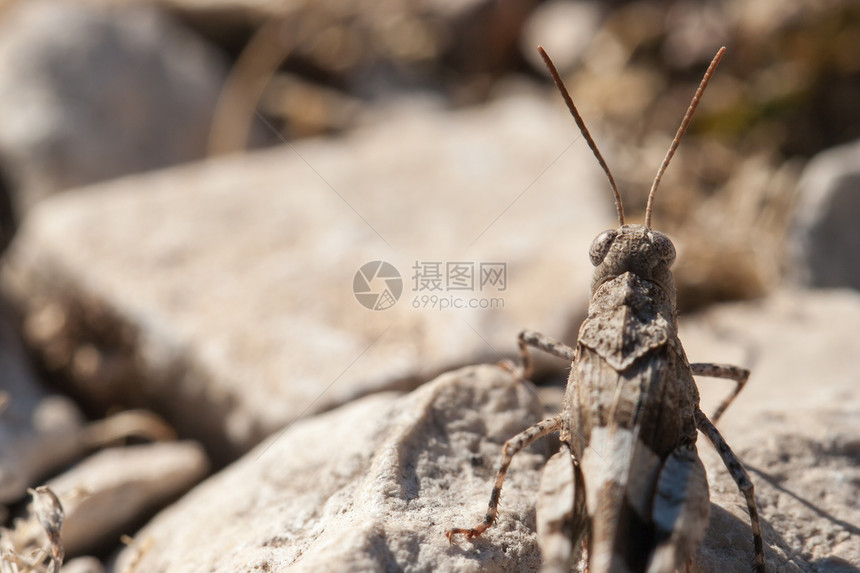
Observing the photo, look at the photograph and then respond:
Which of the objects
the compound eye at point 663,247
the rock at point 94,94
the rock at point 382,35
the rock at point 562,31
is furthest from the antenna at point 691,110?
the rock at point 382,35

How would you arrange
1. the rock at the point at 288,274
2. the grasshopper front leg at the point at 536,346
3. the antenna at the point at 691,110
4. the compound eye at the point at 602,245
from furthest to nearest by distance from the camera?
the rock at the point at 288,274 → the grasshopper front leg at the point at 536,346 → the compound eye at the point at 602,245 → the antenna at the point at 691,110

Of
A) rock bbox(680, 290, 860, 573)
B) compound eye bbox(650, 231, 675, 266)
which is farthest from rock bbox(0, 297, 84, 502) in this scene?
rock bbox(680, 290, 860, 573)

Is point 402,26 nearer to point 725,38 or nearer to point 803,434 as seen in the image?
point 725,38

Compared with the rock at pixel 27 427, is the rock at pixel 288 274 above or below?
above

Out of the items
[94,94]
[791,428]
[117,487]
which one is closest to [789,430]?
[791,428]

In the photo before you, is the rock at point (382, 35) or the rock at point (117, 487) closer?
the rock at point (117, 487)

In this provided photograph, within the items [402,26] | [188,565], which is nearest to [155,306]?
[188,565]

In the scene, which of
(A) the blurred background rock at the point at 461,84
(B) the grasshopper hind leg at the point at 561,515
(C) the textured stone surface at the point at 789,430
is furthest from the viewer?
A: (A) the blurred background rock at the point at 461,84

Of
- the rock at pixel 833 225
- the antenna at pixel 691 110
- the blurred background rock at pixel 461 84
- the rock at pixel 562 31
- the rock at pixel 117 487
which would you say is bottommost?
the rock at pixel 117 487

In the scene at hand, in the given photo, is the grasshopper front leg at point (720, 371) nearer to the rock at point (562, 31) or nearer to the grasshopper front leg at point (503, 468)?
the grasshopper front leg at point (503, 468)
